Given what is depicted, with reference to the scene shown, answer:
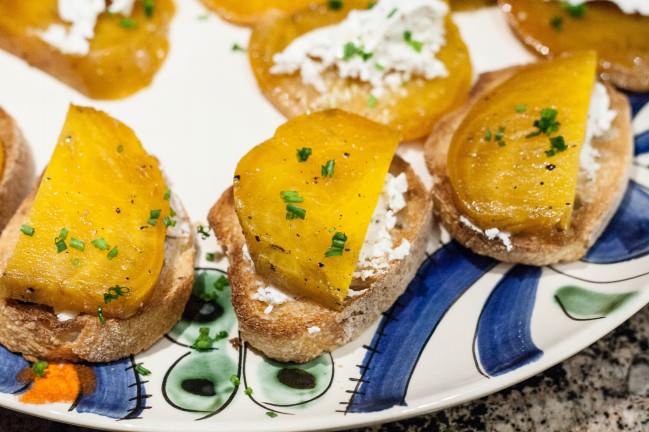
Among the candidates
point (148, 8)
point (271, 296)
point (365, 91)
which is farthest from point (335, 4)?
point (271, 296)

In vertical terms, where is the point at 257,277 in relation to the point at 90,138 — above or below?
below

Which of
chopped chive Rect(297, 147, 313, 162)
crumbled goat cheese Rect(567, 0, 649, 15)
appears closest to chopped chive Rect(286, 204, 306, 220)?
chopped chive Rect(297, 147, 313, 162)

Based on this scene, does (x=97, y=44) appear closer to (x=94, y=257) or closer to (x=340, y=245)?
(x=94, y=257)

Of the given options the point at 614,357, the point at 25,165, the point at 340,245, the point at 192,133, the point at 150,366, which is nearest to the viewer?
the point at 340,245

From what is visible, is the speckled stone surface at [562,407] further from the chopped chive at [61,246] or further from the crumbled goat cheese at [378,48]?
the crumbled goat cheese at [378,48]

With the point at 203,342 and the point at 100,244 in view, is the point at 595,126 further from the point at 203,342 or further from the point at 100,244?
the point at 100,244

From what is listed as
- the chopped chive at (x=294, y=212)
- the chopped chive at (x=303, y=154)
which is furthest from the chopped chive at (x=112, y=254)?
the chopped chive at (x=303, y=154)

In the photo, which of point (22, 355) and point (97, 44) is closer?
point (22, 355)

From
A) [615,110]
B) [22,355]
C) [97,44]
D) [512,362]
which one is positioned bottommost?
[512,362]

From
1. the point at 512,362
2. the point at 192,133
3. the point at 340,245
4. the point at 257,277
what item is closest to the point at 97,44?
the point at 192,133
